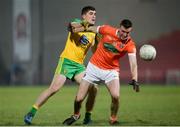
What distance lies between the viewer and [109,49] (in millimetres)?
12367

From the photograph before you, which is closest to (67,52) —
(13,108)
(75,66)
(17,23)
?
(75,66)

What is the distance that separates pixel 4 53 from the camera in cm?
3291

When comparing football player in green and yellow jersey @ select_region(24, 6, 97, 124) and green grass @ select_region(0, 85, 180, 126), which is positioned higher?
football player in green and yellow jersey @ select_region(24, 6, 97, 124)

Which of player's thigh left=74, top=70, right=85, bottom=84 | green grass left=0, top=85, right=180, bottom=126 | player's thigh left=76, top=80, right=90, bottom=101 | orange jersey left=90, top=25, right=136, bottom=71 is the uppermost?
orange jersey left=90, top=25, right=136, bottom=71

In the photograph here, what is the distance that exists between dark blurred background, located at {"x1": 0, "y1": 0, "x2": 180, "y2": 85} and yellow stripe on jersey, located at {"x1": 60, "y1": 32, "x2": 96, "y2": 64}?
19164mm

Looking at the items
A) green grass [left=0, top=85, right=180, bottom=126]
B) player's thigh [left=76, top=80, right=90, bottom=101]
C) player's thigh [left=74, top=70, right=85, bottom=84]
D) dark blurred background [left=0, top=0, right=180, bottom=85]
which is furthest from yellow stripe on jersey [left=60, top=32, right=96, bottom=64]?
dark blurred background [left=0, top=0, right=180, bottom=85]

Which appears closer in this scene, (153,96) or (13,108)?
(13,108)

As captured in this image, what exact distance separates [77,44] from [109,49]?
71cm

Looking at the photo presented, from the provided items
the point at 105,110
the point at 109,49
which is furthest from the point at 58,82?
the point at 105,110

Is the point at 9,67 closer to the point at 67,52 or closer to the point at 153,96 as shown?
the point at 153,96

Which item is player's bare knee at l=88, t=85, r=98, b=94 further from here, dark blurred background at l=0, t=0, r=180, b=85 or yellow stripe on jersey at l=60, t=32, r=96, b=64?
dark blurred background at l=0, t=0, r=180, b=85

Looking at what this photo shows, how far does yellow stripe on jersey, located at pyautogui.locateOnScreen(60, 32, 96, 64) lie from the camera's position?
12703 mm

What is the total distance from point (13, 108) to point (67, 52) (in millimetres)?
4824

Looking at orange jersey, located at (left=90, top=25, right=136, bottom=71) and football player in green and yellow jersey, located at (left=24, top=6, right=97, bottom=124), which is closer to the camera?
orange jersey, located at (left=90, top=25, right=136, bottom=71)
